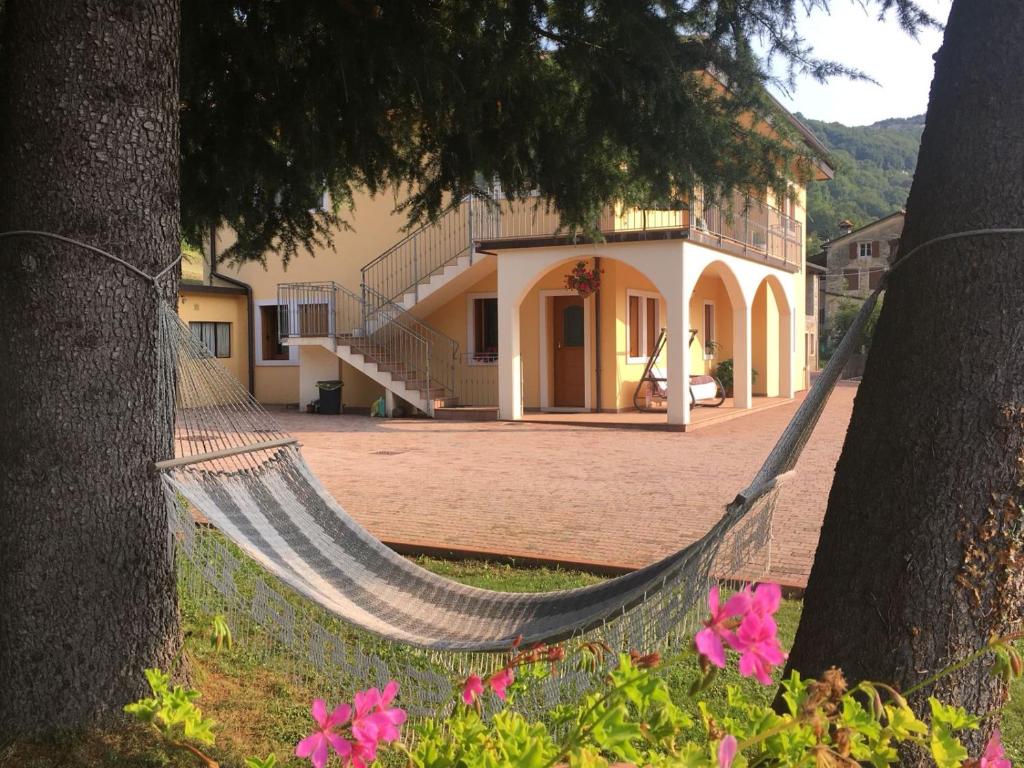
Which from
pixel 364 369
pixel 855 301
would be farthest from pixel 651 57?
pixel 855 301

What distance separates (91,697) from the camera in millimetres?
2760

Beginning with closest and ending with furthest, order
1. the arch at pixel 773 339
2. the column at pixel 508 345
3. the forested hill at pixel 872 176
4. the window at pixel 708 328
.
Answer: the column at pixel 508 345 < the arch at pixel 773 339 < the window at pixel 708 328 < the forested hill at pixel 872 176

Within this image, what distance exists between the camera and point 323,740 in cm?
114

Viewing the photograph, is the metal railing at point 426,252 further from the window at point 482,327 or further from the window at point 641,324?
the window at point 641,324

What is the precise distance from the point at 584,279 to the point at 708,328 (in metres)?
5.21

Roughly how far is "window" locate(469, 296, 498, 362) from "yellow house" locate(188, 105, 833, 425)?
2 cm

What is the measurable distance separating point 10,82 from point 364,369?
43.6 feet

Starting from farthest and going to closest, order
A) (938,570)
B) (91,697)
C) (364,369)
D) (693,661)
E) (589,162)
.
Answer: (364,369), (589,162), (693,661), (91,697), (938,570)

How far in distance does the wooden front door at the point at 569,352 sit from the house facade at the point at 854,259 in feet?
110

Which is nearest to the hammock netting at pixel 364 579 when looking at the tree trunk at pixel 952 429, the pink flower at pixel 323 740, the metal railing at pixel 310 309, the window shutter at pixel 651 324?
the tree trunk at pixel 952 429

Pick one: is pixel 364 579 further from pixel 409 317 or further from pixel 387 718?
pixel 409 317

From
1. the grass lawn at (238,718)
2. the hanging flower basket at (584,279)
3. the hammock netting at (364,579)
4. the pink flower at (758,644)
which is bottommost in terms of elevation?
the grass lawn at (238,718)

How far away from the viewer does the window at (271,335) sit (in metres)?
19.0

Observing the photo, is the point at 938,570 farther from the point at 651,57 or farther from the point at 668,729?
the point at 651,57
